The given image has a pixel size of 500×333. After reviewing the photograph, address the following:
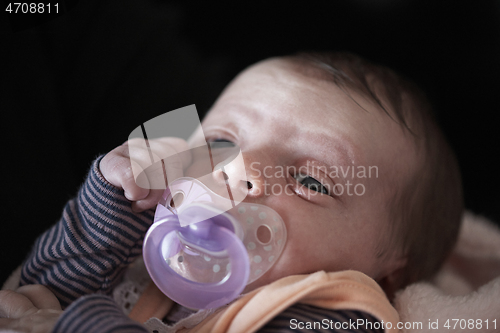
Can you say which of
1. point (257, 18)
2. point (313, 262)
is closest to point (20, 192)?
point (313, 262)

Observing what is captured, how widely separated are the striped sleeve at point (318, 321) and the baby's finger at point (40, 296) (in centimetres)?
39

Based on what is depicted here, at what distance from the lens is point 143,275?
1.02 metres

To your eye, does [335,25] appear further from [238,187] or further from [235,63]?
[238,187]

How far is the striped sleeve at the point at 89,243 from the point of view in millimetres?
792

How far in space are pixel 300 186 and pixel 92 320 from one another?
1.34ft

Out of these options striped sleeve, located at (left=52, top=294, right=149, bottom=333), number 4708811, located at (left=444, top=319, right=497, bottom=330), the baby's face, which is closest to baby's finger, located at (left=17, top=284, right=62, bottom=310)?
striped sleeve, located at (left=52, top=294, right=149, bottom=333)

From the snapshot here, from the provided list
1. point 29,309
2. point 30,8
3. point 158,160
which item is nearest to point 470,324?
point 158,160

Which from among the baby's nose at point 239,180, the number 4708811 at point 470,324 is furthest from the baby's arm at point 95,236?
the number 4708811 at point 470,324

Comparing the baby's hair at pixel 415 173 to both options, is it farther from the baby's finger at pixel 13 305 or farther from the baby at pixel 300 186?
the baby's finger at pixel 13 305

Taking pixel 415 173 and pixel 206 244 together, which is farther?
pixel 415 173

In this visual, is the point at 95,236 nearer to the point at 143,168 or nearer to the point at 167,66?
the point at 143,168

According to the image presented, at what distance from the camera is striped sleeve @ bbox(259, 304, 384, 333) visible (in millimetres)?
724

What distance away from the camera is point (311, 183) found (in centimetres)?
83

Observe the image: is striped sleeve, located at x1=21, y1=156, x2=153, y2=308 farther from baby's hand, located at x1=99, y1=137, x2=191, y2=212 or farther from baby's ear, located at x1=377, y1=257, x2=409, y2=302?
baby's ear, located at x1=377, y1=257, x2=409, y2=302
